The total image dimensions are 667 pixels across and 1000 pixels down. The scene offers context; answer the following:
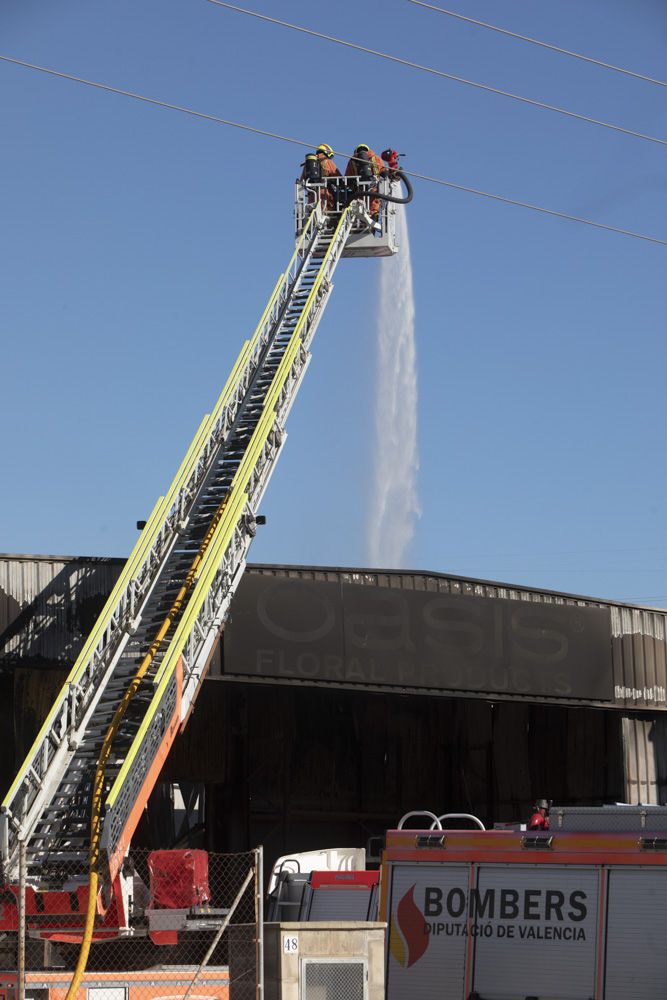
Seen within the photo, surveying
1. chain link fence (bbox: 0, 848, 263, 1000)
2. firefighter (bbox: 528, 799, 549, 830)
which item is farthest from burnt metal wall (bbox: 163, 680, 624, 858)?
firefighter (bbox: 528, 799, 549, 830)

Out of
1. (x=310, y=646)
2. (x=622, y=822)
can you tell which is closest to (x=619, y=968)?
(x=622, y=822)

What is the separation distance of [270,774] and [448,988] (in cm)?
1784

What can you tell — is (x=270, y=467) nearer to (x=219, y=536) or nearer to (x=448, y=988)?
(x=219, y=536)

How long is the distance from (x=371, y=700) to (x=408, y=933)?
60.3 feet

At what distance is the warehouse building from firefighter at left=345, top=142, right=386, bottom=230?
7733mm

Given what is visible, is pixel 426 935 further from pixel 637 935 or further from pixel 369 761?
pixel 369 761

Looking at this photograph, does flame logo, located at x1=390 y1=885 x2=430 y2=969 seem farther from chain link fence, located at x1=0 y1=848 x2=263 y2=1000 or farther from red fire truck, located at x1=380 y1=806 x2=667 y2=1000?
chain link fence, located at x1=0 y1=848 x2=263 y2=1000

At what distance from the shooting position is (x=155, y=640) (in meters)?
18.8

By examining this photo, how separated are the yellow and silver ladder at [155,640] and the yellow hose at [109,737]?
0.03 metres

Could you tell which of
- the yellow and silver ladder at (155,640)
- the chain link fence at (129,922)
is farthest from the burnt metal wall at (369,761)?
the chain link fence at (129,922)

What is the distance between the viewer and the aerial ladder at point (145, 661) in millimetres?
15820

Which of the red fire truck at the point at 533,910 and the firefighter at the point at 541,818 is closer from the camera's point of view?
the red fire truck at the point at 533,910

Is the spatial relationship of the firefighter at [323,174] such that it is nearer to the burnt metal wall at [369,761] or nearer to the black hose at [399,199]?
the black hose at [399,199]

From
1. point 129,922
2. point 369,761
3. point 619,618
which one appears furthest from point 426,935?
point 369,761
